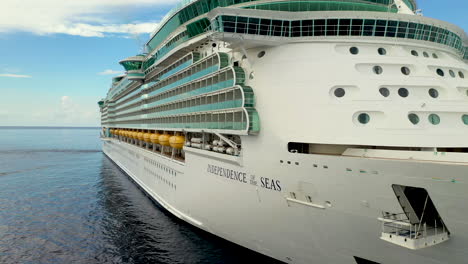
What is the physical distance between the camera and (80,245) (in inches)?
804

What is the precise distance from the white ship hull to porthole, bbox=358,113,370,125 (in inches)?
77.7

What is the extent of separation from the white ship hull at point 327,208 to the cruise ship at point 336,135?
43 mm

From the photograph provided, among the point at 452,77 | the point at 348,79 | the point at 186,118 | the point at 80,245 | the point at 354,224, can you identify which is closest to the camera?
the point at 354,224

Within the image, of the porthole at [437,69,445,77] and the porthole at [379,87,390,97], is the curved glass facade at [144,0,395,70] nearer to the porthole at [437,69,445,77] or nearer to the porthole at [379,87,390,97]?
the porthole at [437,69,445,77]

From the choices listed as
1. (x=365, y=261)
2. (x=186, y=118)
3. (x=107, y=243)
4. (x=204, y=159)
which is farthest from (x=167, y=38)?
(x=365, y=261)

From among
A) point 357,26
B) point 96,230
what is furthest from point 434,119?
point 96,230

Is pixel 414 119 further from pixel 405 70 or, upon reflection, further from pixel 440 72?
pixel 440 72

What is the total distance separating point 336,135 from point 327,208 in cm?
272

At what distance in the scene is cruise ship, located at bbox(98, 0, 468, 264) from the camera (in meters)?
10.5

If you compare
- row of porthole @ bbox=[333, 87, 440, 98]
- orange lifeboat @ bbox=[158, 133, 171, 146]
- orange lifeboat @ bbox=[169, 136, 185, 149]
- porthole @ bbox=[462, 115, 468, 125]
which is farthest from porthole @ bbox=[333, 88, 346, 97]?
orange lifeboat @ bbox=[158, 133, 171, 146]

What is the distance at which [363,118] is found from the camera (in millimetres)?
12195

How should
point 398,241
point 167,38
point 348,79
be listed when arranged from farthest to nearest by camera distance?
point 167,38
point 348,79
point 398,241

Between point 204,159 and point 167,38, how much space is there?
46.7ft

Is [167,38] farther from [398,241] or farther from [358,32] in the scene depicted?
[398,241]
